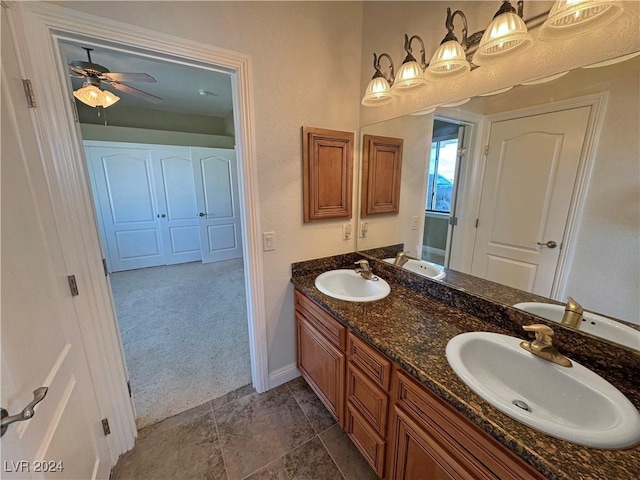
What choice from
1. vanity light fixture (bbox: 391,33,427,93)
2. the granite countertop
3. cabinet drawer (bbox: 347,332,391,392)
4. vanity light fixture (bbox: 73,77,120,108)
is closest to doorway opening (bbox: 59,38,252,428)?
vanity light fixture (bbox: 73,77,120,108)

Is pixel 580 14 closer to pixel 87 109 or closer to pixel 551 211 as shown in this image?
pixel 551 211

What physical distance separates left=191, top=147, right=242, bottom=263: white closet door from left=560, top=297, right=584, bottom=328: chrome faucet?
4.86 m

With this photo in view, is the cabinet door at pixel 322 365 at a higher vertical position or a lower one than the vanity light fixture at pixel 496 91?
lower

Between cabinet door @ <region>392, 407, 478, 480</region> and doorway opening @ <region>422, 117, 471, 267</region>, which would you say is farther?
doorway opening @ <region>422, 117, 471, 267</region>

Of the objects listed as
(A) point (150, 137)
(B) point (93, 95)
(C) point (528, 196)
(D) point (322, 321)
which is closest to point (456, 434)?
(D) point (322, 321)

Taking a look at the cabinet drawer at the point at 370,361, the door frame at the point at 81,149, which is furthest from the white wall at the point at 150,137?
the cabinet drawer at the point at 370,361

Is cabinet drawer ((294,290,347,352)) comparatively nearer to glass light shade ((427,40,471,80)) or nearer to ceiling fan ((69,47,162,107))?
glass light shade ((427,40,471,80))

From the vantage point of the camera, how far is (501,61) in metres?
1.11

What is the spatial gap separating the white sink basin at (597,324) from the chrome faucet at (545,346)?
0.15 meters

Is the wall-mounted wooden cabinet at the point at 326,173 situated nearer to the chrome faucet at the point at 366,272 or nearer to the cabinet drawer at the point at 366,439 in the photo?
the chrome faucet at the point at 366,272

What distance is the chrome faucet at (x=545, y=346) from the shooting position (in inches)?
35.1

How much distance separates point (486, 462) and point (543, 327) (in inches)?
19.6

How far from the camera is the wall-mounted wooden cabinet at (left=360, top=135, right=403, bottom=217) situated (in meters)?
1.77

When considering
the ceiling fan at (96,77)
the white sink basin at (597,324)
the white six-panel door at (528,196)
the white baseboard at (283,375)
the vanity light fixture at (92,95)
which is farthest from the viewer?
the vanity light fixture at (92,95)
